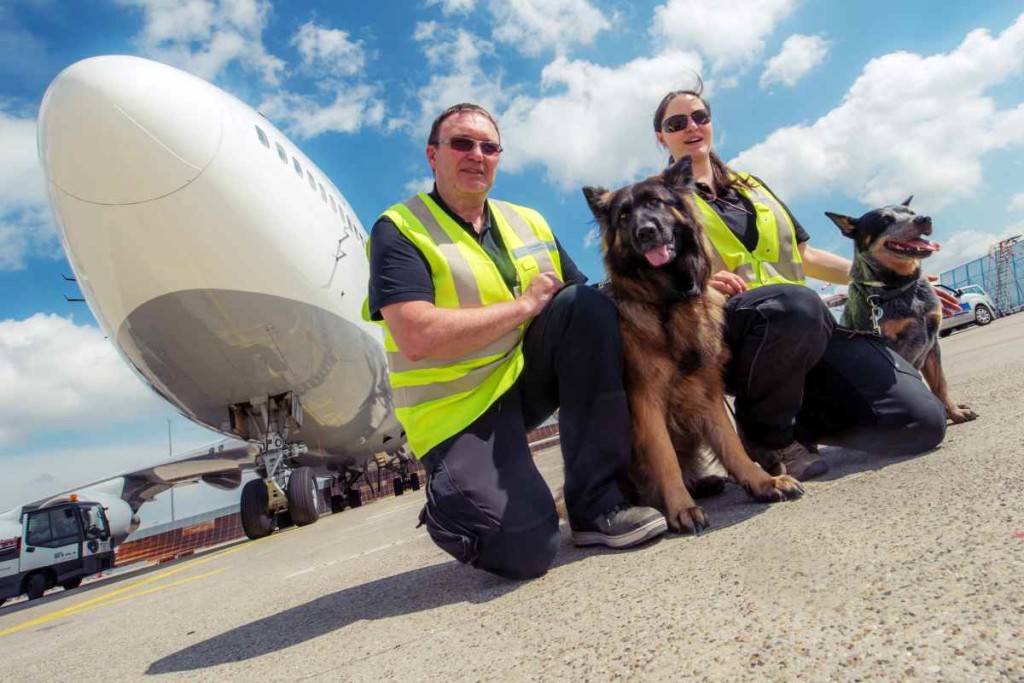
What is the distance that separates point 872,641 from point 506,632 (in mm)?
872

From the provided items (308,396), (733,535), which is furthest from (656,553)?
(308,396)

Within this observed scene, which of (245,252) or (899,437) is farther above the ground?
(245,252)

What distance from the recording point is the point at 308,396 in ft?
25.8

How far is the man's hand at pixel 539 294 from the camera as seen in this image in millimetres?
2471

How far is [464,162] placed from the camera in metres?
2.77

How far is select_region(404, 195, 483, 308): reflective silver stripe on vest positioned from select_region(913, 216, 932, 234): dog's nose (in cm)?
235

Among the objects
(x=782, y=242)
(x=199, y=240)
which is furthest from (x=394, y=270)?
(x=199, y=240)

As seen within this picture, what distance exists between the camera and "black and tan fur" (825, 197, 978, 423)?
3135mm

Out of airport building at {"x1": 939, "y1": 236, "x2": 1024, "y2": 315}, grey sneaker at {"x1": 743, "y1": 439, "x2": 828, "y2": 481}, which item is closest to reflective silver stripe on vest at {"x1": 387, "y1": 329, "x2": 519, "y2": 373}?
grey sneaker at {"x1": 743, "y1": 439, "x2": 828, "y2": 481}

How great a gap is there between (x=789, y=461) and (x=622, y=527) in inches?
39.5

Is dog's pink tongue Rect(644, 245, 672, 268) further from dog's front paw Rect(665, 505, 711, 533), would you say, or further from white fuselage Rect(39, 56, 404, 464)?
white fuselage Rect(39, 56, 404, 464)

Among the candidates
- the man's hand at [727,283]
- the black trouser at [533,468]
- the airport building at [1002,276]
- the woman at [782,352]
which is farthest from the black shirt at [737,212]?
the airport building at [1002,276]

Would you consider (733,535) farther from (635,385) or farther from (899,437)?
(899,437)

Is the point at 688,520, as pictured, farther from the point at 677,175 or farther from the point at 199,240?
the point at 199,240
